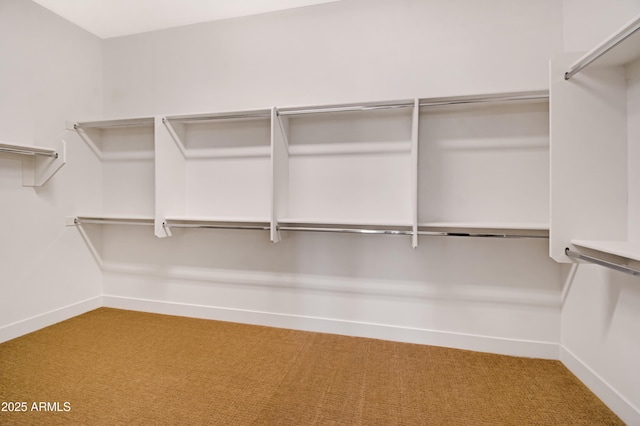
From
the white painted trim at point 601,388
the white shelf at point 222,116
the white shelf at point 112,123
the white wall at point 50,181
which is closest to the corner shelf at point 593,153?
the white painted trim at point 601,388

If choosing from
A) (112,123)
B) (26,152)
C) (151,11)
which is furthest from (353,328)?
(151,11)

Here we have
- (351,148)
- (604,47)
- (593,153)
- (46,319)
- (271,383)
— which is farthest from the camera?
(46,319)

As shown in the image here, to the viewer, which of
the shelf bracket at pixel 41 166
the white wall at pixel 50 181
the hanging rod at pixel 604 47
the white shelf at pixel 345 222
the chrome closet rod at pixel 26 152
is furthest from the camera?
the shelf bracket at pixel 41 166

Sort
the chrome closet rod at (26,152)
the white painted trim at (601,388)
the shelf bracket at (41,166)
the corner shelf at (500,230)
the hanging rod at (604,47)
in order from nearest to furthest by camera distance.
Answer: the hanging rod at (604,47) → the white painted trim at (601,388) → the corner shelf at (500,230) → the chrome closet rod at (26,152) → the shelf bracket at (41,166)

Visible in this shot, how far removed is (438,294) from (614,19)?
69.0 inches

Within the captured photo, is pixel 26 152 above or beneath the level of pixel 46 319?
above

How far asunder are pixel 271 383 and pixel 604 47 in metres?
2.19

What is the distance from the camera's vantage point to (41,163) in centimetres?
222

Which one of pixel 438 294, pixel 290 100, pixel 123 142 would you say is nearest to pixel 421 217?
pixel 438 294

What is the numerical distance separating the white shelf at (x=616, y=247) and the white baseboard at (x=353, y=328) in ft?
→ 2.94

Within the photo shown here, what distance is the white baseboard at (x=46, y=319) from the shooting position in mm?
2080

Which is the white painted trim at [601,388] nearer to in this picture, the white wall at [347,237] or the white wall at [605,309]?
the white wall at [605,309]

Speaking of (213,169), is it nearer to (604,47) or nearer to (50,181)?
(50,181)

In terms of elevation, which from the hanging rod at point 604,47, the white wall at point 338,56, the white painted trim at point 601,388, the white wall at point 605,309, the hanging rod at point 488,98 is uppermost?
the white wall at point 338,56
